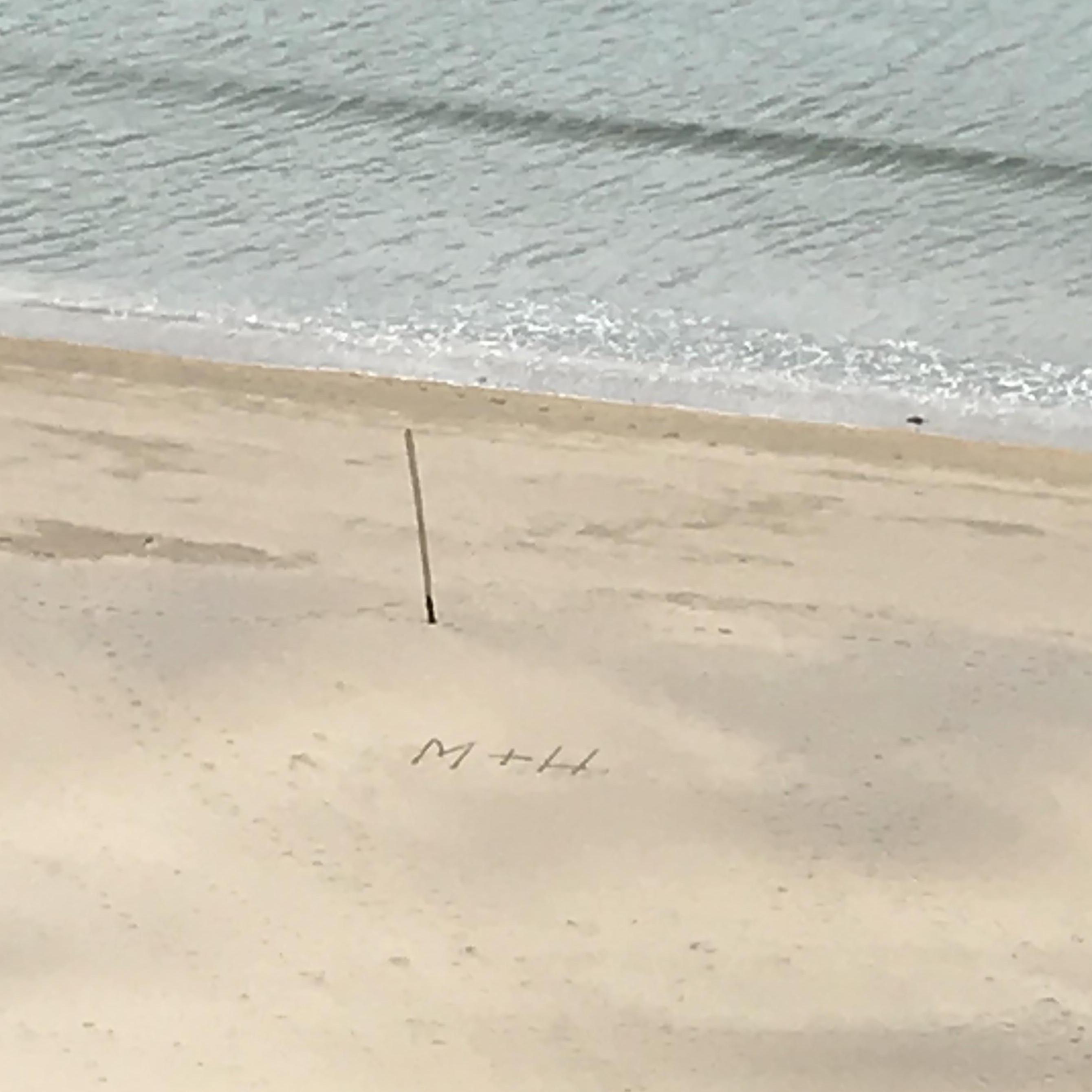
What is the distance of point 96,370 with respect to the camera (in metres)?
0.29

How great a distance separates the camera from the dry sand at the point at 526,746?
30 centimetres

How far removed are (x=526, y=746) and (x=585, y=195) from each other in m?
0.13

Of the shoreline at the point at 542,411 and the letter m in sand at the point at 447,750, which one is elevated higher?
the shoreline at the point at 542,411

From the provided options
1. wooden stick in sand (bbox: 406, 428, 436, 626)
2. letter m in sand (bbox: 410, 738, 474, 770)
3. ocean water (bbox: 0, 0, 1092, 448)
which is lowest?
letter m in sand (bbox: 410, 738, 474, 770)

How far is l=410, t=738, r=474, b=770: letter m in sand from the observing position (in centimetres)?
32

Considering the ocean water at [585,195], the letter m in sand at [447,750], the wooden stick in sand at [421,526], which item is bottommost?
the letter m in sand at [447,750]

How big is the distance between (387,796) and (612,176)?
15cm

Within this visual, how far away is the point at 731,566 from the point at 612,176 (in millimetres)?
92

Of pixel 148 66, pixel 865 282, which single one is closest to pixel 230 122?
Answer: pixel 148 66

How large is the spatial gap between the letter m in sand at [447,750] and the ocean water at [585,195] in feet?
0.28

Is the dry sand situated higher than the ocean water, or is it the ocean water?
the ocean water

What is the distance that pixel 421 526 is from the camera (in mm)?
308

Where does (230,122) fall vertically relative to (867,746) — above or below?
above

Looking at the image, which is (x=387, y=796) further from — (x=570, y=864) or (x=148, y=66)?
(x=148, y=66)
